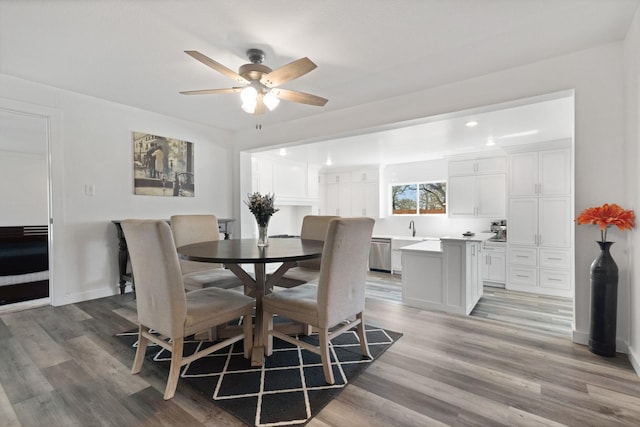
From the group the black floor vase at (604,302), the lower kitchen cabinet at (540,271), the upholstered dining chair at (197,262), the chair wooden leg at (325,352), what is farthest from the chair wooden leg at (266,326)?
the lower kitchen cabinet at (540,271)

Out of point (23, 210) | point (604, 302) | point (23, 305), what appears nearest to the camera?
point (604, 302)

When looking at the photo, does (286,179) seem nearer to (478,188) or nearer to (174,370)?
(478,188)

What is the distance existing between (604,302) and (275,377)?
7.83ft

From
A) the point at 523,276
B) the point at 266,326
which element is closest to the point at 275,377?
the point at 266,326

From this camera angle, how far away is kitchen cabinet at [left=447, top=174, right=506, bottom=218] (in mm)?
4801

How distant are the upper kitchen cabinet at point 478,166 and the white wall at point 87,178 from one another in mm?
4733

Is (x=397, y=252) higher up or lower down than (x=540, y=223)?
lower down

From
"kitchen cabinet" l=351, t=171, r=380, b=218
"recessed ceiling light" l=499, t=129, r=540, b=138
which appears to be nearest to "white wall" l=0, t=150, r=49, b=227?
"kitchen cabinet" l=351, t=171, r=380, b=218

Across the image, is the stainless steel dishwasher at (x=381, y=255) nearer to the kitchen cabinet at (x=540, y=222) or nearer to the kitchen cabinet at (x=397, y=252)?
the kitchen cabinet at (x=397, y=252)

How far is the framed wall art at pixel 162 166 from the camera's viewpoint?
12.0 feet

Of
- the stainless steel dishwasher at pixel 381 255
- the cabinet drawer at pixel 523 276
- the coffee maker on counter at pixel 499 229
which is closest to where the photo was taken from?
the cabinet drawer at pixel 523 276

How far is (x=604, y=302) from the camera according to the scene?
204 centimetres

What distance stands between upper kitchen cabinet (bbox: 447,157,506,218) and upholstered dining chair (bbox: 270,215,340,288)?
3.29m

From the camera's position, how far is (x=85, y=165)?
323 centimetres
